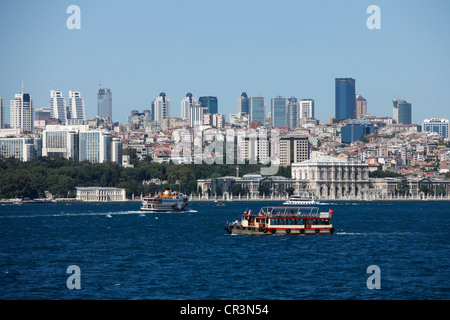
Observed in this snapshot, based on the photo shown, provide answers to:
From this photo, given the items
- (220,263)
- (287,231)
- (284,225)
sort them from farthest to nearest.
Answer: (284,225) < (287,231) < (220,263)

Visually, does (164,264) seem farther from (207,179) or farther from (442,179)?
(442,179)

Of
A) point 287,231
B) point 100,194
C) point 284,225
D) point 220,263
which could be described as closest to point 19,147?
point 100,194

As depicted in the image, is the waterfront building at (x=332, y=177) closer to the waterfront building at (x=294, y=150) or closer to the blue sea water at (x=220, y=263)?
the waterfront building at (x=294, y=150)

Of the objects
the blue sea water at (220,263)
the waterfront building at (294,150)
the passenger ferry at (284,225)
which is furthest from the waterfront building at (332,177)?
the passenger ferry at (284,225)

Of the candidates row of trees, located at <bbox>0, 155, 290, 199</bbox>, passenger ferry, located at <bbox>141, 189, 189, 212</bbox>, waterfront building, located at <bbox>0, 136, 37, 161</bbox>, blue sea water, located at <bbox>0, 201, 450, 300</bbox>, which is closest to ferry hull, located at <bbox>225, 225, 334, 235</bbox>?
blue sea water, located at <bbox>0, 201, 450, 300</bbox>

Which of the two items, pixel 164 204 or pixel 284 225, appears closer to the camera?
pixel 284 225

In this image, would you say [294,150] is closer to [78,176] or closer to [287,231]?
[78,176]
